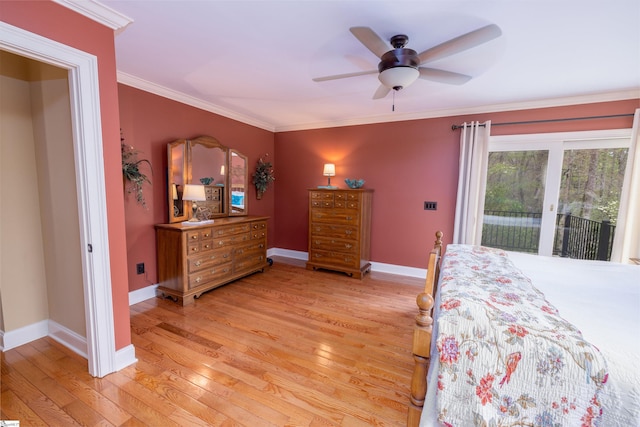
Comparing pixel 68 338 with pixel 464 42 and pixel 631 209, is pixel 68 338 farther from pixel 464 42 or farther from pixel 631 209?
pixel 631 209

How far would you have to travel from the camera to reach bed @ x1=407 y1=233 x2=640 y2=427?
38.6 inches

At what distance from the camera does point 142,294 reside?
10.2 feet

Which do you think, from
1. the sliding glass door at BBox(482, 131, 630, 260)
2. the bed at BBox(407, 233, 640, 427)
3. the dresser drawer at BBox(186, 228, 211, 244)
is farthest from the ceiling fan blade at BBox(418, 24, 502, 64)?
the dresser drawer at BBox(186, 228, 211, 244)

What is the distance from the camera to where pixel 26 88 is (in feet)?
6.97

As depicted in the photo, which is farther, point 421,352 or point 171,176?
point 171,176

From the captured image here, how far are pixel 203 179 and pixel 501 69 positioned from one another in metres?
3.58

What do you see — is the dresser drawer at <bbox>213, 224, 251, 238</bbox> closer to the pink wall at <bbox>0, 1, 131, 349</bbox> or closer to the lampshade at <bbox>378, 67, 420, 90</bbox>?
the pink wall at <bbox>0, 1, 131, 349</bbox>

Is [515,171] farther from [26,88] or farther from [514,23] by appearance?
[26,88]

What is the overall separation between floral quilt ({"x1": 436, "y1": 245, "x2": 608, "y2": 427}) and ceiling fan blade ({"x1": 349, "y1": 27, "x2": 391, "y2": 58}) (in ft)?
5.27

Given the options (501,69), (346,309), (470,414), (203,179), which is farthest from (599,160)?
(203,179)

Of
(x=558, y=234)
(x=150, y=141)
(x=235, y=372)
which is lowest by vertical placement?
(x=235, y=372)

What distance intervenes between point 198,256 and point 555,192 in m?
4.46

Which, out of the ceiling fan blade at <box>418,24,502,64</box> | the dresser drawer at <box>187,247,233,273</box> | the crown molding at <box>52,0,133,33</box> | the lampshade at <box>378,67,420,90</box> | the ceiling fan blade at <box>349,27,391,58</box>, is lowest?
the dresser drawer at <box>187,247,233,273</box>

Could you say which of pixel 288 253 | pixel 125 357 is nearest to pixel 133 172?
pixel 125 357
